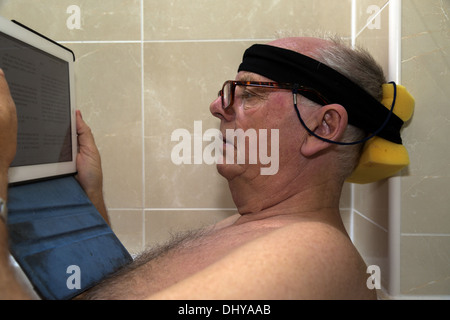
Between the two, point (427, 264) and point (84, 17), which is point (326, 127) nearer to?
point (427, 264)

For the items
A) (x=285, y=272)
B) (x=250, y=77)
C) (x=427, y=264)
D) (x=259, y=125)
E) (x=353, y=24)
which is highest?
(x=353, y=24)

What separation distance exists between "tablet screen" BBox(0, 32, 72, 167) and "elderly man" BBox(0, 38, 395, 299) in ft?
0.24

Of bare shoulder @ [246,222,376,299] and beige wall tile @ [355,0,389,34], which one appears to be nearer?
bare shoulder @ [246,222,376,299]

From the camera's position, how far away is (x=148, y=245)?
A: 1182 mm

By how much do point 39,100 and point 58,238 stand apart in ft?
0.88

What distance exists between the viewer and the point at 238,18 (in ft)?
3.73

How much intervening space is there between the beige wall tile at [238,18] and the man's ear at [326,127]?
0.51 m

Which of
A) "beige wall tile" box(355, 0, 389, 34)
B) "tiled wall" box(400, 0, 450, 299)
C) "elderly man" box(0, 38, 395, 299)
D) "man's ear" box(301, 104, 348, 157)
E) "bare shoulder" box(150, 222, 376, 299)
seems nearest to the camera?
"bare shoulder" box(150, 222, 376, 299)

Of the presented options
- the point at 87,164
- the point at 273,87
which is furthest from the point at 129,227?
the point at 273,87

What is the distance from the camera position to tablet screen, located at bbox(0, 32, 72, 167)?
62 cm

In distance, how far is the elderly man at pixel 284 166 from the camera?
0.58 meters

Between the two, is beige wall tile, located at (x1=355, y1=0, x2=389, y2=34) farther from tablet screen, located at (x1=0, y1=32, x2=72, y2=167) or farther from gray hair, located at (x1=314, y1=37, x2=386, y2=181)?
tablet screen, located at (x1=0, y1=32, x2=72, y2=167)

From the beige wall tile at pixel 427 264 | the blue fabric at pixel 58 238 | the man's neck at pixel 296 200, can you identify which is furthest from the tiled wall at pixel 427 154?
the blue fabric at pixel 58 238

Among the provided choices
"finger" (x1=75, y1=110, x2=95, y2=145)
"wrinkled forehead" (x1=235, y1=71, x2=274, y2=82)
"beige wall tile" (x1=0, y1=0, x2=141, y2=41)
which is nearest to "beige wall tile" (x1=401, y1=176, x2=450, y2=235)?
"wrinkled forehead" (x1=235, y1=71, x2=274, y2=82)
